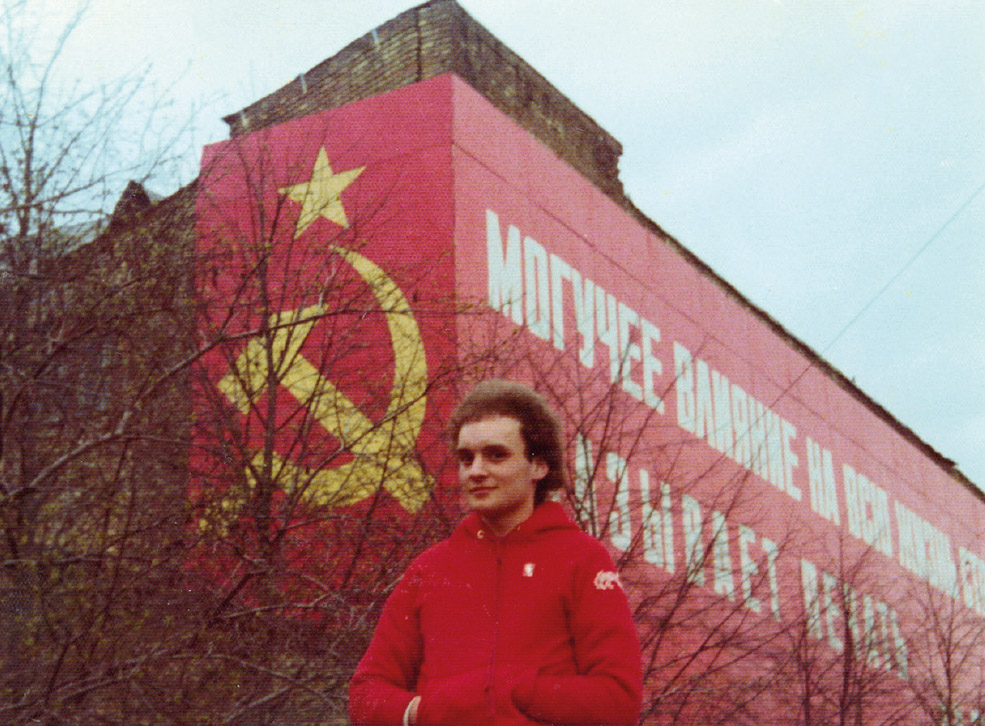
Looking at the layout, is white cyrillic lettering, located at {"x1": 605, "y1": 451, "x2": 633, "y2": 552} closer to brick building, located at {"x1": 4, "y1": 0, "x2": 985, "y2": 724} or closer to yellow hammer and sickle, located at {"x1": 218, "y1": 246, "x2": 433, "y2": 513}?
brick building, located at {"x1": 4, "y1": 0, "x2": 985, "y2": 724}

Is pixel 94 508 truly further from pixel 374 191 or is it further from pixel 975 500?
pixel 975 500

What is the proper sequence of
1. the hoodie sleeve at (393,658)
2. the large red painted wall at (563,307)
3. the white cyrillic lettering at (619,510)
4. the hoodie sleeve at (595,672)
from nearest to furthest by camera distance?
the hoodie sleeve at (595,672)
the hoodie sleeve at (393,658)
the white cyrillic lettering at (619,510)
the large red painted wall at (563,307)

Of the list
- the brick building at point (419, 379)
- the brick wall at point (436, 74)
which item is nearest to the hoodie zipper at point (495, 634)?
the brick building at point (419, 379)

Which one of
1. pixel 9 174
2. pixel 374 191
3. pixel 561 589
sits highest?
pixel 374 191

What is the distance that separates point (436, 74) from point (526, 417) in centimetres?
1303

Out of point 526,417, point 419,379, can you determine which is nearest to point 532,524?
point 526,417

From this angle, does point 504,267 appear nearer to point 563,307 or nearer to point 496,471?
point 563,307

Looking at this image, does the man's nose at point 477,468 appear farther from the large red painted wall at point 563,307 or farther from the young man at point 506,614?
the large red painted wall at point 563,307

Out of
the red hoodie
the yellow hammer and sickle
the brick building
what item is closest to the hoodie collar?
the red hoodie

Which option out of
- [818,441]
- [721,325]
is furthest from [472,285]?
[818,441]

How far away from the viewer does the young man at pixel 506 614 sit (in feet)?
7.91

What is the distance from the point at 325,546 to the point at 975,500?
104 ft

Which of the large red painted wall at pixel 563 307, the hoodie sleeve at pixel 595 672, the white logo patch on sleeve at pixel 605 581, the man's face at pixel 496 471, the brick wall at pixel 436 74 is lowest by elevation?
the hoodie sleeve at pixel 595 672

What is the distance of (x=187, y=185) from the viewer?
1014 cm
